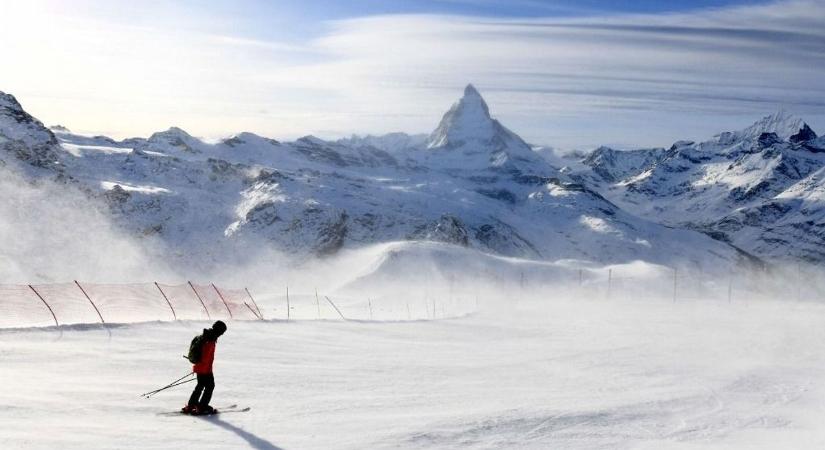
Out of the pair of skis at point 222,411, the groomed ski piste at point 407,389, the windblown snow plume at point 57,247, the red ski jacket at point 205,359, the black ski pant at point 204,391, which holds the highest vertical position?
the red ski jacket at point 205,359

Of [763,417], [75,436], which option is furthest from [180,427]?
[763,417]

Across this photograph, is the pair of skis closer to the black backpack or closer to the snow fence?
the black backpack

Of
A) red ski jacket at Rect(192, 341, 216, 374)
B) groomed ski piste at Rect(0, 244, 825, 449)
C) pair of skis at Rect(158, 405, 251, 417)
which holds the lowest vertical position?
groomed ski piste at Rect(0, 244, 825, 449)

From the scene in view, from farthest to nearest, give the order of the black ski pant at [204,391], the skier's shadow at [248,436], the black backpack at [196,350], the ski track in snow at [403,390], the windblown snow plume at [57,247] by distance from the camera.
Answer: the windblown snow plume at [57,247]
the black ski pant at [204,391]
the black backpack at [196,350]
the ski track in snow at [403,390]
the skier's shadow at [248,436]

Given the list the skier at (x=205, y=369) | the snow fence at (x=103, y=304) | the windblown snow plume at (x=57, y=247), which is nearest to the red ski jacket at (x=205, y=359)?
the skier at (x=205, y=369)

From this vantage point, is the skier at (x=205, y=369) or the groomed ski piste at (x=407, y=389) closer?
the groomed ski piste at (x=407, y=389)

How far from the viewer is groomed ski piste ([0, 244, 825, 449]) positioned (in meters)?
15.3

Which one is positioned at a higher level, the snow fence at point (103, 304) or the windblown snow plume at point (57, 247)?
the snow fence at point (103, 304)

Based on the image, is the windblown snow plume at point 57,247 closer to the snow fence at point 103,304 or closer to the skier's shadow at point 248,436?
the snow fence at point 103,304

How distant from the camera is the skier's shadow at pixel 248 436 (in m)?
14.2

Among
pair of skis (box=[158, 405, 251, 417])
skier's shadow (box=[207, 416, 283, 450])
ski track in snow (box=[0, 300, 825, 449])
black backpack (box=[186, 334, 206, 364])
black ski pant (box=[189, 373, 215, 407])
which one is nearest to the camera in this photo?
skier's shadow (box=[207, 416, 283, 450])

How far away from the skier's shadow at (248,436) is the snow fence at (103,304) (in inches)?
516

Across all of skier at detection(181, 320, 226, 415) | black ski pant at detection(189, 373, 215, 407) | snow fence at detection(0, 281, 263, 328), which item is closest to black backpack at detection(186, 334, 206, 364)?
skier at detection(181, 320, 226, 415)

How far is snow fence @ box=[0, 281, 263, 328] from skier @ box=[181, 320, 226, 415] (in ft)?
40.8
